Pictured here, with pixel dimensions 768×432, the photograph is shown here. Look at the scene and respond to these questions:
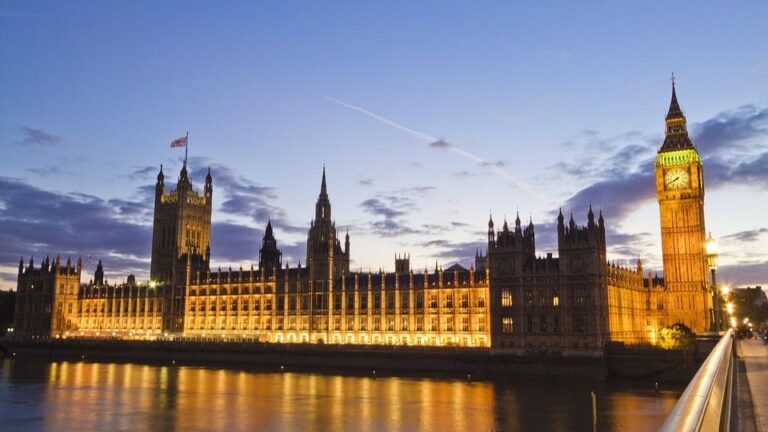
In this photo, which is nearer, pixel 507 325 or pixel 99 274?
pixel 507 325

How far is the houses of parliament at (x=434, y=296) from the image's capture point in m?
108

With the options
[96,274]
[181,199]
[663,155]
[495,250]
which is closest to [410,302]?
[495,250]

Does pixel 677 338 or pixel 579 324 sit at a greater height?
pixel 579 324

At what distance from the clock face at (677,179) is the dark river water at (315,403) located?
53.1 metres

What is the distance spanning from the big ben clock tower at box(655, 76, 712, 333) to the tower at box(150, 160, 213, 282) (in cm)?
10917

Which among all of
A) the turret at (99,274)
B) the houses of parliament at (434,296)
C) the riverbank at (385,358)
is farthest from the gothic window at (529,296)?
the turret at (99,274)

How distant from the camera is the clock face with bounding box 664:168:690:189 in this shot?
427 feet

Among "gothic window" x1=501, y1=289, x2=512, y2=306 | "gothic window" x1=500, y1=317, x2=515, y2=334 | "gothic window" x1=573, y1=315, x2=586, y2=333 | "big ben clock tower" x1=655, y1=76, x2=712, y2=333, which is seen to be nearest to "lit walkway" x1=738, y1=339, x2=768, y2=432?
"gothic window" x1=573, y1=315, x2=586, y2=333

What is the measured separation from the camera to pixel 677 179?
131 m

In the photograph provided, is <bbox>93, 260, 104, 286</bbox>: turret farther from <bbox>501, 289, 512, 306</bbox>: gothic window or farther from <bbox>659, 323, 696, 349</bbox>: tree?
<bbox>659, 323, 696, 349</bbox>: tree

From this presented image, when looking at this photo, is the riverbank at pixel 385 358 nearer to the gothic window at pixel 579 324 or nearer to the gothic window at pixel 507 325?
the gothic window at pixel 507 325

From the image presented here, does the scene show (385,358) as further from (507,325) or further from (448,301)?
(507,325)

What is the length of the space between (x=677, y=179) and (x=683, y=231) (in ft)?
32.3

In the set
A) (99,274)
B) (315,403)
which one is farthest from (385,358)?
(99,274)
